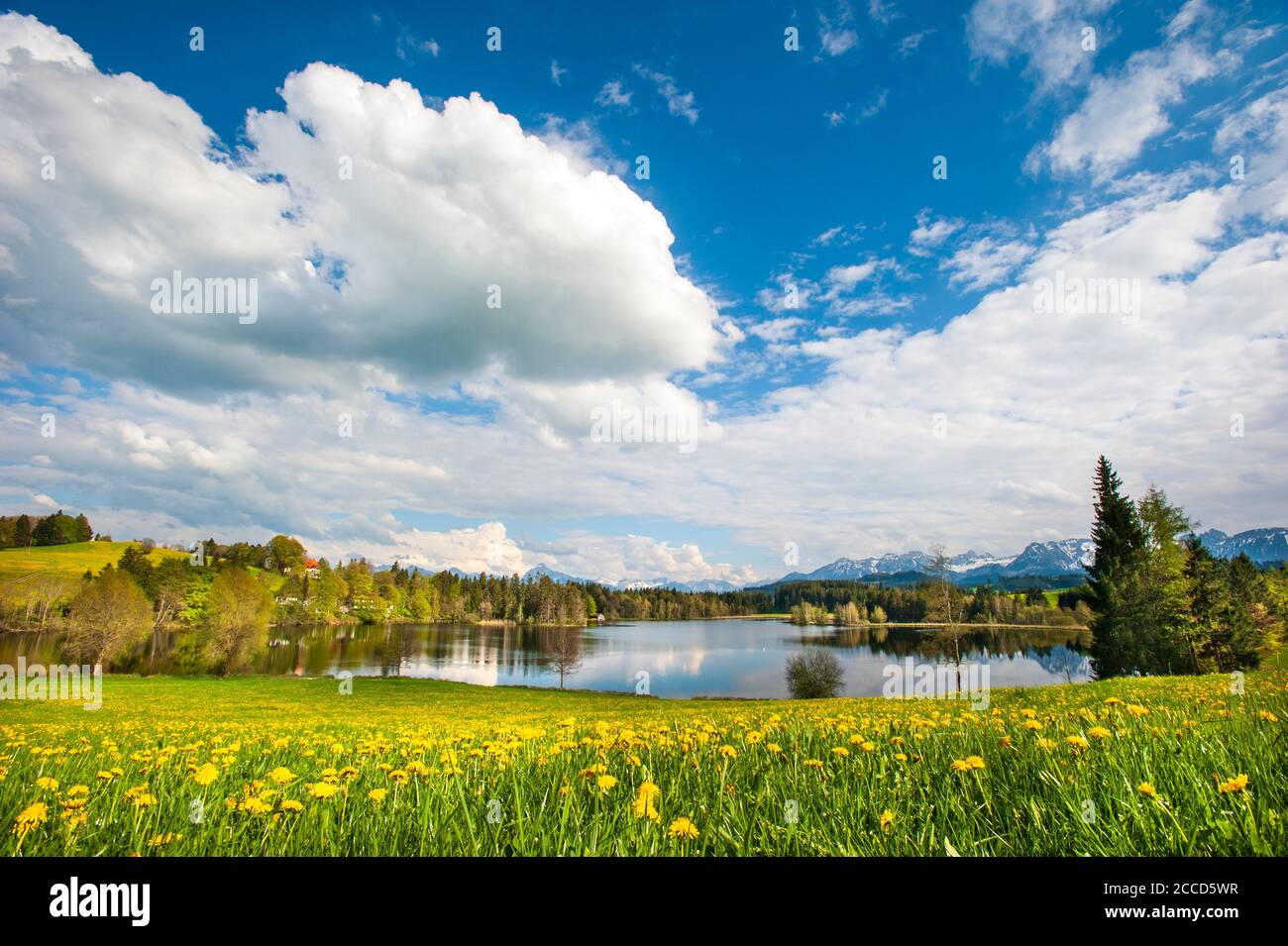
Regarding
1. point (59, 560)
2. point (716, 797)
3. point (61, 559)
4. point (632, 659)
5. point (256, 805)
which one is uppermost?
point (256, 805)

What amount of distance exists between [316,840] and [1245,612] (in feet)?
186

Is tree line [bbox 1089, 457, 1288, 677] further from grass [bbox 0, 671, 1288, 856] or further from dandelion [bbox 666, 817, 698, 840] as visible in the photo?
dandelion [bbox 666, 817, 698, 840]

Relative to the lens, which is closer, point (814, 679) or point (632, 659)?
point (814, 679)

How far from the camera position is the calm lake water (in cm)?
5906

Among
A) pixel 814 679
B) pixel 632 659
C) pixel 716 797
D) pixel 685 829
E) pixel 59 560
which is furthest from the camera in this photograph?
pixel 59 560

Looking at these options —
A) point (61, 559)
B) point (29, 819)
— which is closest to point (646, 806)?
point (29, 819)

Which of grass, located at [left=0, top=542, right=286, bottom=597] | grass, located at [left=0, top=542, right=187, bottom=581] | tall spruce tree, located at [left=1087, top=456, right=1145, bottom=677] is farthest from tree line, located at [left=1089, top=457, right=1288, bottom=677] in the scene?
grass, located at [left=0, top=542, right=187, bottom=581]

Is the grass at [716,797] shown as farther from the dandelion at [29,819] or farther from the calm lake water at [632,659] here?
the calm lake water at [632,659]

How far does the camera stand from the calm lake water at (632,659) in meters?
59.1

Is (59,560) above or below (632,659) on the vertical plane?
above

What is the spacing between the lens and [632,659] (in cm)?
8812

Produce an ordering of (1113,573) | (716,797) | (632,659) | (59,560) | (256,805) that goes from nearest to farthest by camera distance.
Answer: (256,805), (716,797), (1113,573), (632,659), (59,560)

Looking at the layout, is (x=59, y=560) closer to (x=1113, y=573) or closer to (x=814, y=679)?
(x=814, y=679)

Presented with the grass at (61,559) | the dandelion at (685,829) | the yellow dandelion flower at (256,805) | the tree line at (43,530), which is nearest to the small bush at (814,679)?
the dandelion at (685,829)
